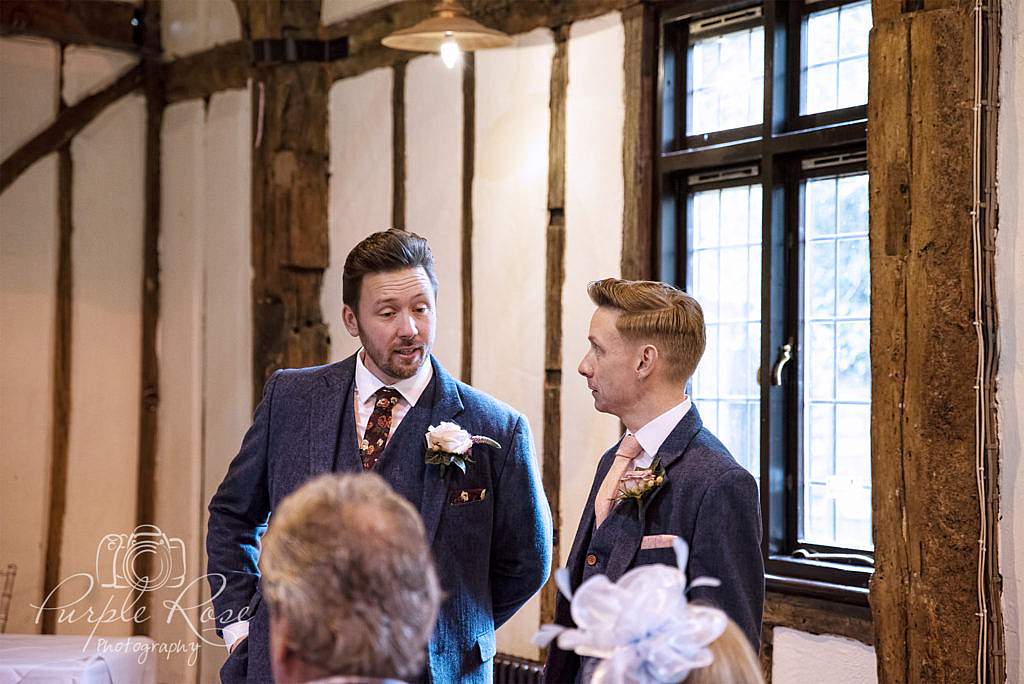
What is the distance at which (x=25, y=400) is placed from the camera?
21.9 ft

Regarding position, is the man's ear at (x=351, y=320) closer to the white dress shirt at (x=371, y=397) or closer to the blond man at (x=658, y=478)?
the white dress shirt at (x=371, y=397)

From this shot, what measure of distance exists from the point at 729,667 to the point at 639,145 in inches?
125

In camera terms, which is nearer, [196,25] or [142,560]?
[196,25]

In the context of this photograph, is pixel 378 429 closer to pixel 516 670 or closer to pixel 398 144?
pixel 516 670

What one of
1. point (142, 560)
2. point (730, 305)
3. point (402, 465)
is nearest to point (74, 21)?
point (142, 560)

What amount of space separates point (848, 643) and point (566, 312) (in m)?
1.68

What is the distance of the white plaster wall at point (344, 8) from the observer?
5898mm

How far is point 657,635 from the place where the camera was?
1.84 meters

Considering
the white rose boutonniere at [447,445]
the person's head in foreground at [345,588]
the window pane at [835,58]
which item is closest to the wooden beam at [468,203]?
the window pane at [835,58]

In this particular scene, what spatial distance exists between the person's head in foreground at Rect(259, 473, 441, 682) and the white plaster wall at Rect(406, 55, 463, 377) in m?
3.95

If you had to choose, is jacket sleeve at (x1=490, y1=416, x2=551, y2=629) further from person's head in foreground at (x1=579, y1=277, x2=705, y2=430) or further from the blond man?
person's head in foreground at (x1=579, y1=277, x2=705, y2=430)

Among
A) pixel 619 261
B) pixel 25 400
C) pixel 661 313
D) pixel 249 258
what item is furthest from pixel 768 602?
pixel 25 400

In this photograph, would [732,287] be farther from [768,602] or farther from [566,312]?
[768,602]

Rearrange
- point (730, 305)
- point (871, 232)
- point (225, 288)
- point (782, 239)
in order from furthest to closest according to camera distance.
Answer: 1. point (225, 288)
2. point (730, 305)
3. point (782, 239)
4. point (871, 232)
